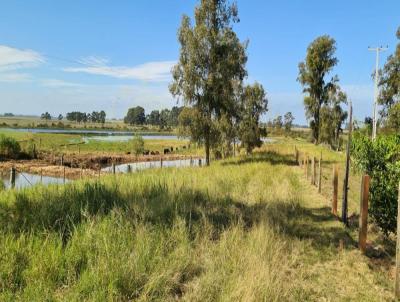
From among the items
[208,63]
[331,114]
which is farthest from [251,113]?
[331,114]

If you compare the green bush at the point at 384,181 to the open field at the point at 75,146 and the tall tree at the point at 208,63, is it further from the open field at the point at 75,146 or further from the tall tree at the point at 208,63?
the open field at the point at 75,146

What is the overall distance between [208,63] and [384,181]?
1922cm

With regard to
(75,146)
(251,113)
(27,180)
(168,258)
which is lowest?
(75,146)

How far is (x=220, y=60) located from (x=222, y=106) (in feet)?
10.3

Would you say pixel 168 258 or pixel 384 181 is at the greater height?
pixel 384 181

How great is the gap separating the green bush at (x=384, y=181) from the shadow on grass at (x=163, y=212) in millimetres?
825

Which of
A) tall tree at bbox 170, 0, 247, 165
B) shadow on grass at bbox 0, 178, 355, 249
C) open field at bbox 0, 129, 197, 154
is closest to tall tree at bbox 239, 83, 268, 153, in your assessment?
tall tree at bbox 170, 0, 247, 165

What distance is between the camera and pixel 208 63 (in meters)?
25.6

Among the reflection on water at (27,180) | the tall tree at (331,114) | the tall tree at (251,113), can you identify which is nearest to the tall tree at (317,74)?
the tall tree at (331,114)

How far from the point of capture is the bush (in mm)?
41500

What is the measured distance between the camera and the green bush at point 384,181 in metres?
7.50

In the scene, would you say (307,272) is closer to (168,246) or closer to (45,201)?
(168,246)

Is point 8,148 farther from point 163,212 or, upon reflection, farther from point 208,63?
point 163,212

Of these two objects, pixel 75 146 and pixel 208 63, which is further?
pixel 75 146
